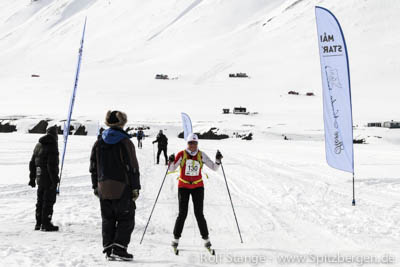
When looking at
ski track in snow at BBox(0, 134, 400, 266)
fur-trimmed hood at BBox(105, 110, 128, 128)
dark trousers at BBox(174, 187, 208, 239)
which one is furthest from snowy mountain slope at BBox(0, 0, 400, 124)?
fur-trimmed hood at BBox(105, 110, 128, 128)

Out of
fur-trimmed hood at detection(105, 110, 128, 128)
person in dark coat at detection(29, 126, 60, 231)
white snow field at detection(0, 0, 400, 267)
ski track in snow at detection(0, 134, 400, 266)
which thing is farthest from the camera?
person in dark coat at detection(29, 126, 60, 231)

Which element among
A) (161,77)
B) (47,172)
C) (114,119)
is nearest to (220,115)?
(161,77)

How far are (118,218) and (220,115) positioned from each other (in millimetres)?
44534

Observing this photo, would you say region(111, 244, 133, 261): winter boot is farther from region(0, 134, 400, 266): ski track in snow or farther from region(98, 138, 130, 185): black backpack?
region(98, 138, 130, 185): black backpack

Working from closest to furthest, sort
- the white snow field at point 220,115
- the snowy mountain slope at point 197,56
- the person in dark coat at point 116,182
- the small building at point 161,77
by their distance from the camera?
the person in dark coat at point 116,182 → the white snow field at point 220,115 → the snowy mountain slope at point 197,56 → the small building at point 161,77

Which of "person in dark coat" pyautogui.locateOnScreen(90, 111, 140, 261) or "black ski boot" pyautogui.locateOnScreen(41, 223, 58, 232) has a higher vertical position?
"person in dark coat" pyautogui.locateOnScreen(90, 111, 140, 261)

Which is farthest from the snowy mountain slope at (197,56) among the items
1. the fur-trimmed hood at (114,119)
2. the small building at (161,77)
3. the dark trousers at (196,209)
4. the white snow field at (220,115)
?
the fur-trimmed hood at (114,119)

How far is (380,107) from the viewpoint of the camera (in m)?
53.7

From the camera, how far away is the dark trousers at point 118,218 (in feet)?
16.2

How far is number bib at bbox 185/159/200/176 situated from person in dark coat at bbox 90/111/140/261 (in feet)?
2.99

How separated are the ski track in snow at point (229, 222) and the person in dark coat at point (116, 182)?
303mm

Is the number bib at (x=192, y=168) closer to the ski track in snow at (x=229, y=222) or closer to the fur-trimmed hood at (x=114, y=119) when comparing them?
the ski track in snow at (x=229, y=222)

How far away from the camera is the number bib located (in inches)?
223

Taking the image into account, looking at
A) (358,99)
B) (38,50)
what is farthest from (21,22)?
(358,99)
